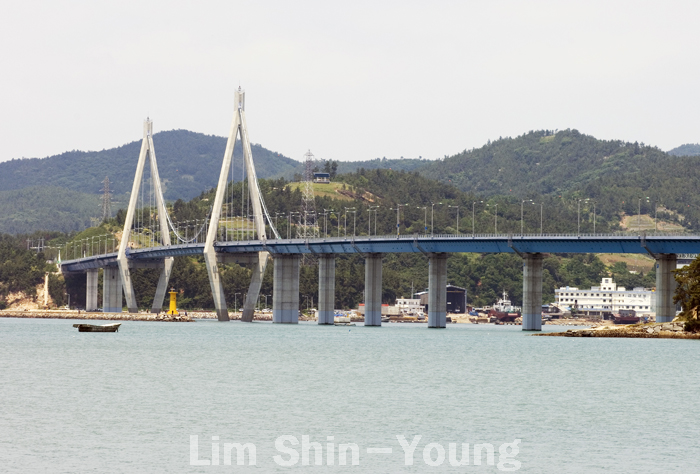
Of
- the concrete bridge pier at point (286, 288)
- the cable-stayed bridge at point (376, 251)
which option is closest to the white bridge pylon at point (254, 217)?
the cable-stayed bridge at point (376, 251)

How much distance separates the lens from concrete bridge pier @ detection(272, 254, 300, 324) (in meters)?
162

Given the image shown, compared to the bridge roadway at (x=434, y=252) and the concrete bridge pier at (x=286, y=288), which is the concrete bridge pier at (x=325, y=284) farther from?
the concrete bridge pier at (x=286, y=288)

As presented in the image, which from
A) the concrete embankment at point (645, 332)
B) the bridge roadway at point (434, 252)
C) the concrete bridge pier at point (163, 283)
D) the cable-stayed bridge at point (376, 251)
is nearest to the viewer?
the concrete embankment at point (645, 332)

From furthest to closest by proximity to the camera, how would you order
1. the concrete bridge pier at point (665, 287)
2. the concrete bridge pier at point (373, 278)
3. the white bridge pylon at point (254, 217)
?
the white bridge pylon at point (254, 217) < the concrete bridge pier at point (373, 278) < the concrete bridge pier at point (665, 287)

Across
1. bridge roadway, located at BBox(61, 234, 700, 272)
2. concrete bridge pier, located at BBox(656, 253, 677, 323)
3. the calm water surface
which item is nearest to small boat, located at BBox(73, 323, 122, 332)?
the calm water surface

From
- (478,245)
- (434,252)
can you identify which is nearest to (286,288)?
(434,252)

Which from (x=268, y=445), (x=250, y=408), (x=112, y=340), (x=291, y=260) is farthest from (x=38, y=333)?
(x=268, y=445)

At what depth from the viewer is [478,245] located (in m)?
141

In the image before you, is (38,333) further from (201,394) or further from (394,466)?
(394,466)

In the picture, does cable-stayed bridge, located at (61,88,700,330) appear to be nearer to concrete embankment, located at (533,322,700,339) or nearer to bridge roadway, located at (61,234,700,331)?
bridge roadway, located at (61,234,700,331)

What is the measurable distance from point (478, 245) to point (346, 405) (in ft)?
291

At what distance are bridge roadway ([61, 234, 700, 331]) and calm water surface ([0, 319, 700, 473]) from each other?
98.1 ft

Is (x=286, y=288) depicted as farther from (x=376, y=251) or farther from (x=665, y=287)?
(x=665, y=287)

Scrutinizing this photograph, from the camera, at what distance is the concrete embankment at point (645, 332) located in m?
121
